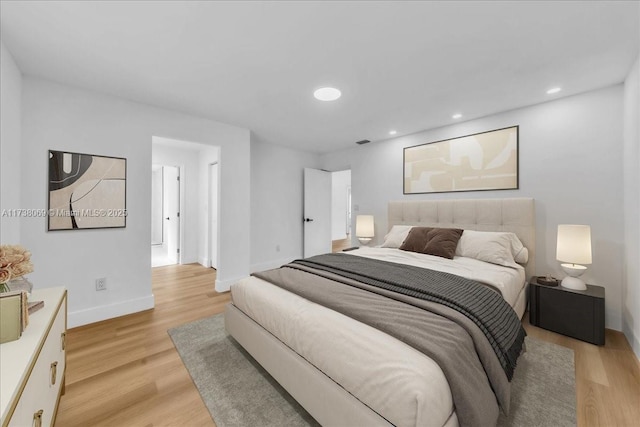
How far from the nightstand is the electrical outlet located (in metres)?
4.40

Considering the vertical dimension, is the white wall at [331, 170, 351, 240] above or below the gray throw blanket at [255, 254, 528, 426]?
above

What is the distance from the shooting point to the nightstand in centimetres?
219

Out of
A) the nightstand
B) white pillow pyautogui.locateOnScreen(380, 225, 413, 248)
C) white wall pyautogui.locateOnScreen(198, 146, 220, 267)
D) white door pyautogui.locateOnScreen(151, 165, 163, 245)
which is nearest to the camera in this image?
the nightstand

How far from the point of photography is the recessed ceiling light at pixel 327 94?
2.55m

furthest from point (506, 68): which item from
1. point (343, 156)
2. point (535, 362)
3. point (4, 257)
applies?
point (4, 257)

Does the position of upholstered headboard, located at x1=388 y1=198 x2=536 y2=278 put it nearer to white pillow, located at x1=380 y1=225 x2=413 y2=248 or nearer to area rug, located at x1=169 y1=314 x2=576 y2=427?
white pillow, located at x1=380 y1=225 x2=413 y2=248

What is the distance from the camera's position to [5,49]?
1.89 metres

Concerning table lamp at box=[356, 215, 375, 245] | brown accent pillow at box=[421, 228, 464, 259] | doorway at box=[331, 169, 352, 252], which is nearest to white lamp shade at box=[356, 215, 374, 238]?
table lamp at box=[356, 215, 375, 245]

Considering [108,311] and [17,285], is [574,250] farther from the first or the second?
[108,311]

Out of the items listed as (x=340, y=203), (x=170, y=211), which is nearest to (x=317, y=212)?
(x=170, y=211)

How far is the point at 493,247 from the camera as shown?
2.68 meters

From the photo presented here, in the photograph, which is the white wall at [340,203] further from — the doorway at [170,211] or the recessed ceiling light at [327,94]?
the recessed ceiling light at [327,94]

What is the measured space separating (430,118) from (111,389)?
4046mm

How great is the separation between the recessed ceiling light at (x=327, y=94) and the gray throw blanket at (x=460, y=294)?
5.66 feet
